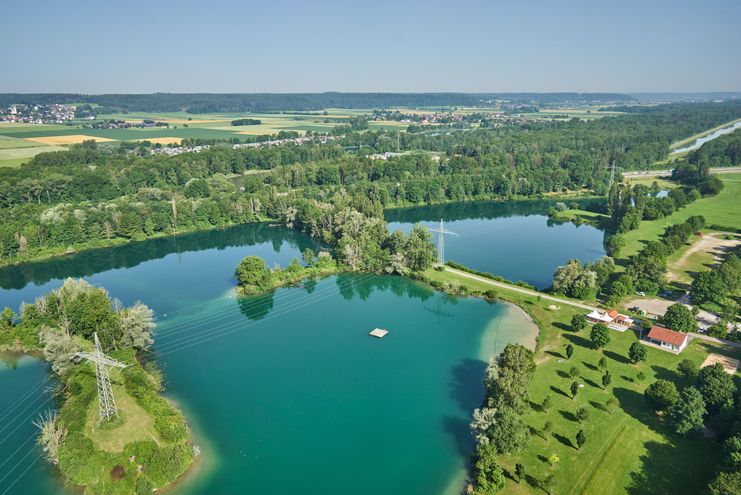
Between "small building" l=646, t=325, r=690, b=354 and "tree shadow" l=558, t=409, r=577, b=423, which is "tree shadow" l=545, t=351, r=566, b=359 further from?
"small building" l=646, t=325, r=690, b=354

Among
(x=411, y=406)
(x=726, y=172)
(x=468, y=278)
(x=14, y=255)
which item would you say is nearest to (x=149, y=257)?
(x=14, y=255)

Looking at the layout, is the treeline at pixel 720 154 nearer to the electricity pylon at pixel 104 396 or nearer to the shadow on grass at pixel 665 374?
the shadow on grass at pixel 665 374

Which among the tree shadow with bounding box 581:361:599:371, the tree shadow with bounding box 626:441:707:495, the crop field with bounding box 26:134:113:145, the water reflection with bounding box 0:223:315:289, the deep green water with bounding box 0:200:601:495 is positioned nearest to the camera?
the tree shadow with bounding box 626:441:707:495

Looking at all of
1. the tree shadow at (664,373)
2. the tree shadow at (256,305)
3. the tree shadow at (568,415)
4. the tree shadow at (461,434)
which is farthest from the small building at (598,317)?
the tree shadow at (256,305)

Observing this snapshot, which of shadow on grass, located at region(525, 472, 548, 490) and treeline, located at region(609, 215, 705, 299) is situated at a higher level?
treeline, located at region(609, 215, 705, 299)

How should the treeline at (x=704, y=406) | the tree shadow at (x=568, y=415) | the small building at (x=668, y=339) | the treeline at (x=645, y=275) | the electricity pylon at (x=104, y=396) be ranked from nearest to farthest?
the electricity pylon at (x=104, y=396) < the treeline at (x=704, y=406) < the tree shadow at (x=568, y=415) < the small building at (x=668, y=339) < the treeline at (x=645, y=275)

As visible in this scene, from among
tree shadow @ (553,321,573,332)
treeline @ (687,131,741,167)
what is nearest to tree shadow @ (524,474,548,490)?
tree shadow @ (553,321,573,332)
